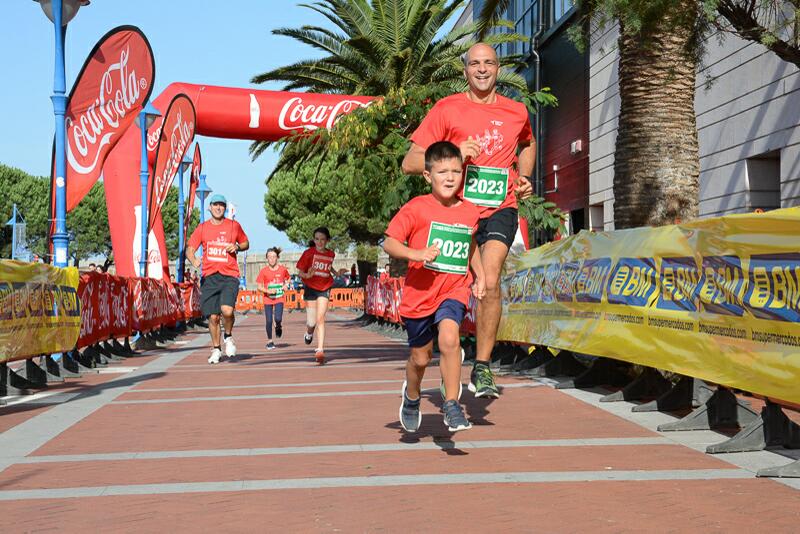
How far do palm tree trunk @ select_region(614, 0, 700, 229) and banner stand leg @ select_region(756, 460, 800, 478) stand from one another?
246 inches

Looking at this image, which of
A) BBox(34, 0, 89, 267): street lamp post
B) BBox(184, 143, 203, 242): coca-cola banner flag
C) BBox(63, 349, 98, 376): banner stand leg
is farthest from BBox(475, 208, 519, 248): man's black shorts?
BBox(184, 143, 203, 242): coca-cola banner flag

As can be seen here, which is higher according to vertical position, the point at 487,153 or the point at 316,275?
the point at 487,153

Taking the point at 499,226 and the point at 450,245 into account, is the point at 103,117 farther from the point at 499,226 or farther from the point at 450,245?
the point at 450,245

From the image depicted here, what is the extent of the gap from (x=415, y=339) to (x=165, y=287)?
1734cm

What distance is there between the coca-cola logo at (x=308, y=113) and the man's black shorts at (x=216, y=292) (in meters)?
12.9

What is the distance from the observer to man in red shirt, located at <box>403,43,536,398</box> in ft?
24.3

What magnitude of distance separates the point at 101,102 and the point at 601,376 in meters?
9.06

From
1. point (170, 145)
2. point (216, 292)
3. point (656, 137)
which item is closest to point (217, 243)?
point (216, 292)

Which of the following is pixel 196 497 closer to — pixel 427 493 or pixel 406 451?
pixel 427 493

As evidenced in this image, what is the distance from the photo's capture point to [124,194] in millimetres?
24766

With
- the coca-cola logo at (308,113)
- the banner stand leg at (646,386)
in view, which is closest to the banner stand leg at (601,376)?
A: the banner stand leg at (646,386)

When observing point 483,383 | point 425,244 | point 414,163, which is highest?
point 414,163

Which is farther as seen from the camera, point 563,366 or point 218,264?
point 218,264

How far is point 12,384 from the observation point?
35.5ft
